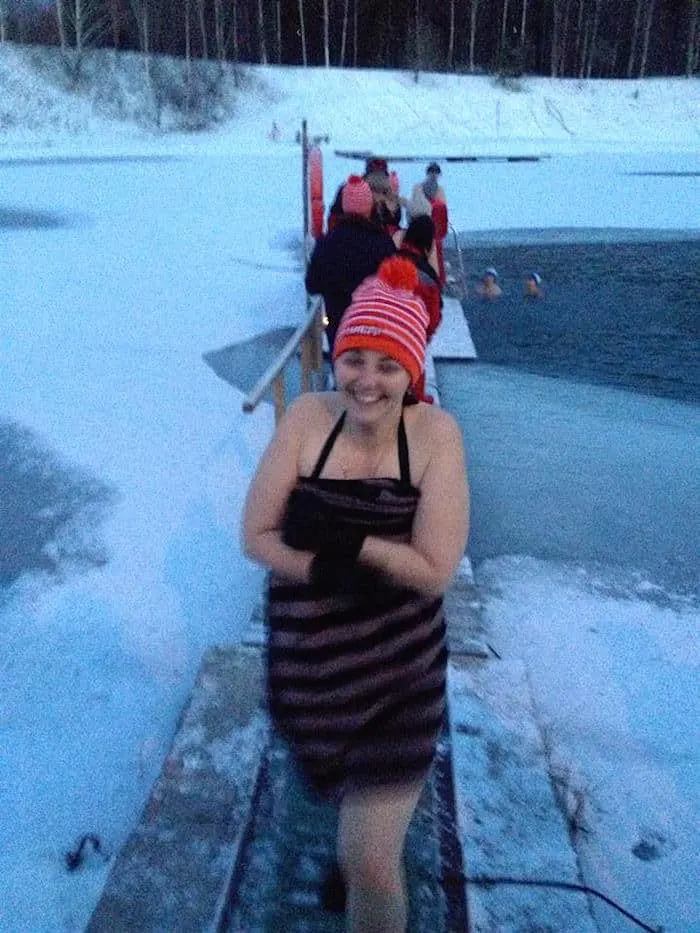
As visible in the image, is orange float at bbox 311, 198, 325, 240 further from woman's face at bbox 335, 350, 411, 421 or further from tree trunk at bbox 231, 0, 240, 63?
tree trunk at bbox 231, 0, 240, 63

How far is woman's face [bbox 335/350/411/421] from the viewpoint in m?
1.75

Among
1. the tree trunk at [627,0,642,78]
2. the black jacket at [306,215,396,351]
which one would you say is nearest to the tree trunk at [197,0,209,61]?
the tree trunk at [627,0,642,78]

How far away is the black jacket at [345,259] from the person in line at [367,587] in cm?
318

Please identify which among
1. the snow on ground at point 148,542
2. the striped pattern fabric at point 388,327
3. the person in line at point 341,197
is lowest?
the snow on ground at point 148,542

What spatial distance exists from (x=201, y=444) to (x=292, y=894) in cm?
375

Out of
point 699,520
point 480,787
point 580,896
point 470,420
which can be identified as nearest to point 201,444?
point 470,420

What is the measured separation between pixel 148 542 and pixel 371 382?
296 cm

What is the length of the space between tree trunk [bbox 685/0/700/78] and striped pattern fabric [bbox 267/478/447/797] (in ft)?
164

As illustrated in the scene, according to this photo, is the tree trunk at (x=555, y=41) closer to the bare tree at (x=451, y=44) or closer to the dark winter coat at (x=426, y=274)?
the bare tree at (x=451, y=44)

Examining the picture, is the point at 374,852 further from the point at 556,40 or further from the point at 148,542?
the point at 556,40

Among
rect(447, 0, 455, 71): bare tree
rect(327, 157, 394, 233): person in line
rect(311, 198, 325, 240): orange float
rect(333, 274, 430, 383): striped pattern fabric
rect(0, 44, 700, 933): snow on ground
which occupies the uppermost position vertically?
rect(447, 0, 455, 71): bare tree

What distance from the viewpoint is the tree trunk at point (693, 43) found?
140 ft

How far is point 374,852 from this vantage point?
1729mm

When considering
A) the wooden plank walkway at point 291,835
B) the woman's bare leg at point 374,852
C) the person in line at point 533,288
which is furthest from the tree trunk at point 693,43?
the woman's bare leg at point 374,852
